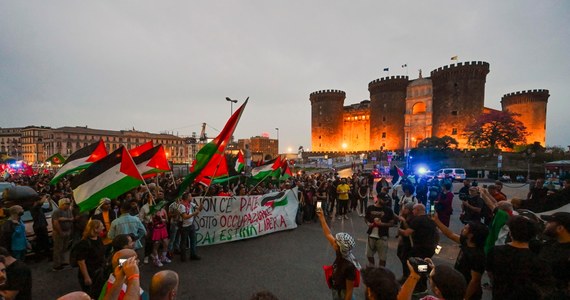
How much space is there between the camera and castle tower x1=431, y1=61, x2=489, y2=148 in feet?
167

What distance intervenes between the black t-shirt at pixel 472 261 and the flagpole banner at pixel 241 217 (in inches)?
231

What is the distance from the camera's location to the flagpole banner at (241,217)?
7.62 meters

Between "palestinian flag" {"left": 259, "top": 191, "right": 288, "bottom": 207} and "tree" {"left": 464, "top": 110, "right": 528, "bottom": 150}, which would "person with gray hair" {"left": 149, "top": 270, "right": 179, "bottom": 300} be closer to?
"palestinian flag" {"left": 259, "top": 191, "right": 288, "bottom": 207}

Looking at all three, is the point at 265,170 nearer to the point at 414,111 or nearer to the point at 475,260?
the point at 475,260

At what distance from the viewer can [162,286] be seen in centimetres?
228

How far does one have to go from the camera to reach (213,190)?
10.4m

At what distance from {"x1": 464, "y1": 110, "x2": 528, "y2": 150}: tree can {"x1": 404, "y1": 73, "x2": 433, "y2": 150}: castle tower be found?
12335 mm

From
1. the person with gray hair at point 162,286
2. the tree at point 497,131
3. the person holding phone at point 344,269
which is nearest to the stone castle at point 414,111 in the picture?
the tree at point 497,131

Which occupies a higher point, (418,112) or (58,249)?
(418,112)

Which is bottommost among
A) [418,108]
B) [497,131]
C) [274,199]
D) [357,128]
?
[274,199]

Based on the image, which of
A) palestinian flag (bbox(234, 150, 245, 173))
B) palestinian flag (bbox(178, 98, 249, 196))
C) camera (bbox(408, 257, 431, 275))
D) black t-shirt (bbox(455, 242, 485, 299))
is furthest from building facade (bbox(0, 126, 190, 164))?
camera (bbox(408, 257, 431, 275))

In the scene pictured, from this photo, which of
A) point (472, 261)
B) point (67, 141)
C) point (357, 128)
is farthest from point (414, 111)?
point (67, 141)

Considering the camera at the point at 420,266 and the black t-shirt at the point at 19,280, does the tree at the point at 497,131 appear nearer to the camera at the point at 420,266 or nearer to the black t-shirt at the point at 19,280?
the camera at the point at 420,266

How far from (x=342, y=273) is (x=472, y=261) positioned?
5.69ft
